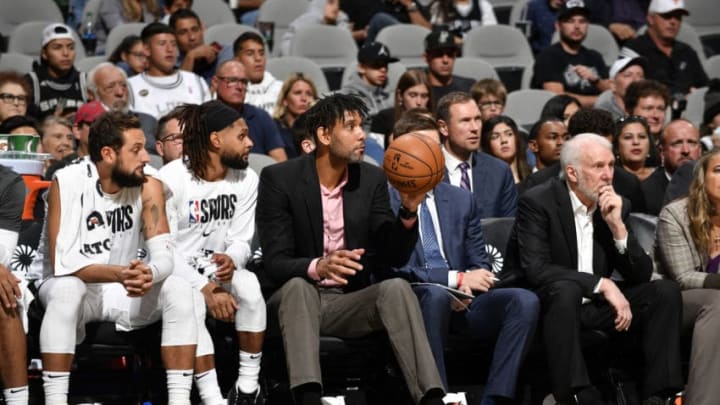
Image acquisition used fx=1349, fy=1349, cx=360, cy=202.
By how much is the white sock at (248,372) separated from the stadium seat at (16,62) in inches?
200

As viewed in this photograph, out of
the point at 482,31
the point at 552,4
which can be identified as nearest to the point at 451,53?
the point at 482,31

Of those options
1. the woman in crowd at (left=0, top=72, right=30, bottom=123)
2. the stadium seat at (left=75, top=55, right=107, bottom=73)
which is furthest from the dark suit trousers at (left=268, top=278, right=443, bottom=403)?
the stadium seat at (left=75, top=55, right=107, bottom=73)

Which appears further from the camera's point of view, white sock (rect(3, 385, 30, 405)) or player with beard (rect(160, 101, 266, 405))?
player with beard (rect(160, 101, 266, 405))

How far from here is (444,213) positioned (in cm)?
729

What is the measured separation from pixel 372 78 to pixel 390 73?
78 cm

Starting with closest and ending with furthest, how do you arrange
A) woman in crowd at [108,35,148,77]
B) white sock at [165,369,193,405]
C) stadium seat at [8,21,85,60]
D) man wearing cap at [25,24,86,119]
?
white sock at [165,369,193,405] → man wearing cap at [25,24,86,119] → woman in crowd at [108,35,148,77] → stadium seat at [8,21,85,60]

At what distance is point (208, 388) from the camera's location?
6609 millimetres

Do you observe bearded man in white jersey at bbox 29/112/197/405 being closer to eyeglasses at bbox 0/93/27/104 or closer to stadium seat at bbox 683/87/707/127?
eyeglasses at bbox 0/93/27/104

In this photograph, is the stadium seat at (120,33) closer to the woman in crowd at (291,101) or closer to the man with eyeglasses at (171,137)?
the woman in crowd at (291,101)

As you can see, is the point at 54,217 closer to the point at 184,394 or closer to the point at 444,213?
the point at 184,394

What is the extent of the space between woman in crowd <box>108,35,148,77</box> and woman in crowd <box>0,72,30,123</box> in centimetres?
147

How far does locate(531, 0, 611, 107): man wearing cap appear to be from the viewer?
1166 centimetres

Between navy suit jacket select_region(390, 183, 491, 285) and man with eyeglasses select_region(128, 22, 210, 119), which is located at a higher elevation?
man with eyeglasses select_region(128, 22, 210, 119)

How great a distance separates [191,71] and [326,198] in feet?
13.5
